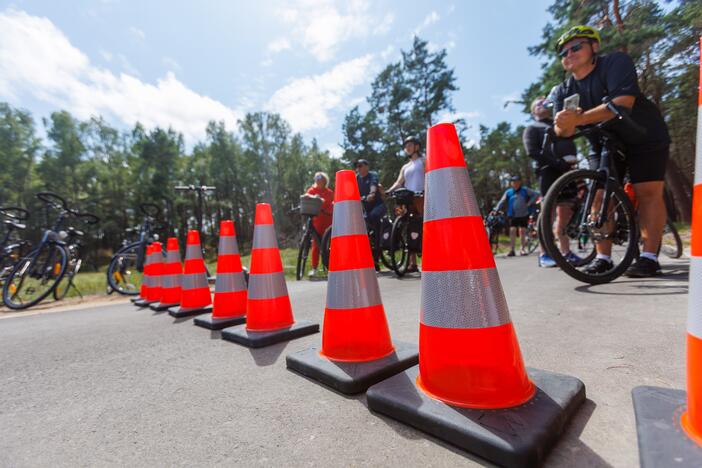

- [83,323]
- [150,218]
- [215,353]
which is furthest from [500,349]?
[150,218]

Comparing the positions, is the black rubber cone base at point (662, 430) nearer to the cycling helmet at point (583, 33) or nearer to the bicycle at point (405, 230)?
→ the cycling helmet at point (583, 33)

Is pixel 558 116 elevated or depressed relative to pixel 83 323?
elevated

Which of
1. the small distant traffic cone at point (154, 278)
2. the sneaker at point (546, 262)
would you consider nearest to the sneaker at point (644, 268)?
the sneaker at point (546, 262)

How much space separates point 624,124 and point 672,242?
10.2ft

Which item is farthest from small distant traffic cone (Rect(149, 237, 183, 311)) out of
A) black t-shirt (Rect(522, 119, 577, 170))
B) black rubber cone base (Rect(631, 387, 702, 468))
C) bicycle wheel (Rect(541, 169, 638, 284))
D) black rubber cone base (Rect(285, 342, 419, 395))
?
black t-shirt (Rect(522, 119, 577, 170))

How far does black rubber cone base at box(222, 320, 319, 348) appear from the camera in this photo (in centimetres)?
199

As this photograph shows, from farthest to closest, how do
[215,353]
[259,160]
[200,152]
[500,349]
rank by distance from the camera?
1. [200,152]
2. [259,160]
3. [215,353]
4. [500,349]

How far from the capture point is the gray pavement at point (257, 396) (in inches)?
36.1

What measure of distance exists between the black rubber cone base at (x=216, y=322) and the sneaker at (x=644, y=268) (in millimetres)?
3596

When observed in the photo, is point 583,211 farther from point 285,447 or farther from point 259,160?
point 259,160

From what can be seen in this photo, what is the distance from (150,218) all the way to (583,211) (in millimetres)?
6759

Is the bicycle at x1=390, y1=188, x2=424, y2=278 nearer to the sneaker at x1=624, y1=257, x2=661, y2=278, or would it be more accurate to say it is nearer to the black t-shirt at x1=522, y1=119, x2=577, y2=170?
the black t-shirt at x1=522, y1=119, x2=577, y2=170

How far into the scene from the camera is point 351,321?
1.58 meters

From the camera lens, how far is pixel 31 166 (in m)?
30.8
